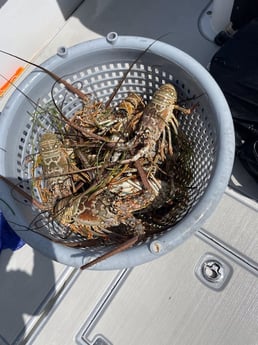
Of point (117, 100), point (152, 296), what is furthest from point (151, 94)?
point (152, 296)

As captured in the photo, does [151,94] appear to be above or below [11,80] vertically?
above

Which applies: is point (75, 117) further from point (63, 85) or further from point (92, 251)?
point (92, 251)

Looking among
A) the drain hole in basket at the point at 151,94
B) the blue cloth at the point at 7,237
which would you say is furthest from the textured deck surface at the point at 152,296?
the drain hole in basket at the point at 151,94

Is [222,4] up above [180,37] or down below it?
above

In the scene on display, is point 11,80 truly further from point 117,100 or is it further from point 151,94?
point 151,94

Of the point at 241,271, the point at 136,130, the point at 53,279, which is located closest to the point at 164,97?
the point at 136,130

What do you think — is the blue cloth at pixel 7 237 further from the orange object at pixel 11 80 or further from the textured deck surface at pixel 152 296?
the orange object at pixel 11 80
